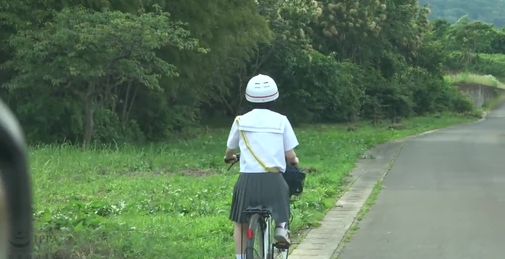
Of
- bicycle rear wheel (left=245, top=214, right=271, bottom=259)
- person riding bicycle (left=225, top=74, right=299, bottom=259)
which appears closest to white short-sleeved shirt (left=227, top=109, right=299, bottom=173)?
person riding bicycle (left=225, top=74, right=299, bottom=259)

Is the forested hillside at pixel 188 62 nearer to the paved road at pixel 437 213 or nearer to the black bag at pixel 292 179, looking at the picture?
the paved road at pixel 437 213

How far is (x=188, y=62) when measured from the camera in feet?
77.2

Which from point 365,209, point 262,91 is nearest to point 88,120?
point 365,209

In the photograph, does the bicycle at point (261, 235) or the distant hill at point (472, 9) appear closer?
the bicycle at point (261, 235)

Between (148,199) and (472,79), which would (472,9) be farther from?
(148,199)

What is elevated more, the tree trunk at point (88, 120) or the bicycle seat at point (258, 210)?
the bicycle seat at point (258, 210)

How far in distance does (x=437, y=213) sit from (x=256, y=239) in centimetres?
555

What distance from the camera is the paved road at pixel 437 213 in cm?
884

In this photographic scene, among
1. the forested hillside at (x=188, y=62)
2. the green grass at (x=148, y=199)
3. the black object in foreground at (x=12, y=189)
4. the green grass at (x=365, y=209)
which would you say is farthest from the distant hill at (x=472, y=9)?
the black object in foreground at (x=12, y=189)

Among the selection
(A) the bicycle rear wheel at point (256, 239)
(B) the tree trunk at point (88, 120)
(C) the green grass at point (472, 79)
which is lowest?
(C) the green grass at point (472, 79)

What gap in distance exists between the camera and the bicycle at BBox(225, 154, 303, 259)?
21.1 feet

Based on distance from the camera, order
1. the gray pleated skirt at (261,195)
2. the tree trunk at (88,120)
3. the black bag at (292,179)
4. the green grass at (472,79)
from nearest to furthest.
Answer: the gray pleated skirt at (261,195) < the black bag at (292,179) < the tree trunk at (88,120) < the green grass at (472,79)

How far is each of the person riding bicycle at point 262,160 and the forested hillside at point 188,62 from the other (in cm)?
1251

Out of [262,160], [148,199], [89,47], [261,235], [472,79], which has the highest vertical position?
[262,160]
